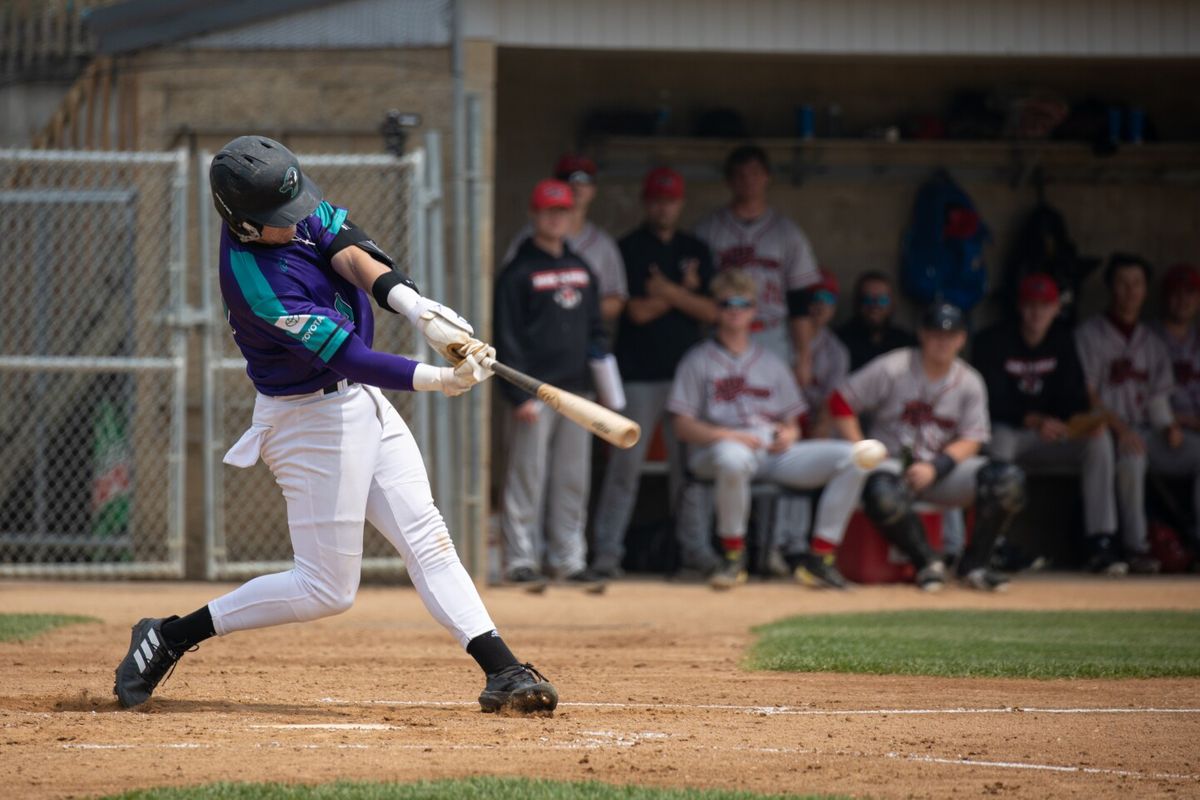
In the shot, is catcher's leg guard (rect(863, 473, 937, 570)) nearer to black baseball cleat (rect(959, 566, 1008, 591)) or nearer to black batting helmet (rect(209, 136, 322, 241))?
black baseball cleat (rect(959, 566, 1008, 591))

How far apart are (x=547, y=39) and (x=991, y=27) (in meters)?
2.65

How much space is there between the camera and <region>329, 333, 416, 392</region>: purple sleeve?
450 cm

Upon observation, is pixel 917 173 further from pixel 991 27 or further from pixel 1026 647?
pixel 1026 647

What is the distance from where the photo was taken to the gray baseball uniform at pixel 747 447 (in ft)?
29.1

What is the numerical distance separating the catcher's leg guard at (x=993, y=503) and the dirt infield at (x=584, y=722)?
2382 millimetres

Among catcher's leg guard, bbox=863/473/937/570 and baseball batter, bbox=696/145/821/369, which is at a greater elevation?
baseball batter, bbox=696/145/821/369

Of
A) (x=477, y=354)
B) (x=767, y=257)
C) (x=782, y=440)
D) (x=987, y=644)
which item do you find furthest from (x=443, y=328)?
(x=767, y=257)

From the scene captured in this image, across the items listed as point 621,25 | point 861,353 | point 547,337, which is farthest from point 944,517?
point 621,25

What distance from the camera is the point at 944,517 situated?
967 centimetres

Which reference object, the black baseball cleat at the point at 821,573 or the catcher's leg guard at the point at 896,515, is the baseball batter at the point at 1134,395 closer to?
the catcher's leg guard at the point at 896,515

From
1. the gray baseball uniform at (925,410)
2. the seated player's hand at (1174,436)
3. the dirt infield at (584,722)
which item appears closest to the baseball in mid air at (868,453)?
the gray baseball uniform at (925,410)

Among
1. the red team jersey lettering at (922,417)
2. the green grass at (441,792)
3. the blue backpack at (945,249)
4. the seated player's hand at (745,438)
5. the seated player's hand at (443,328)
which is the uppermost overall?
the blue backpack at (945,249)

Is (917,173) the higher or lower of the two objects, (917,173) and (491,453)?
the higher

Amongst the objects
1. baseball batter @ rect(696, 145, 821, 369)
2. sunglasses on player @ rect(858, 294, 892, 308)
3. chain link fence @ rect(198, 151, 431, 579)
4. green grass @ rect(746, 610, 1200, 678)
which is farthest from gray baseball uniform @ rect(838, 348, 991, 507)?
chain link fence @ rect(198, 151, 431, 579)
